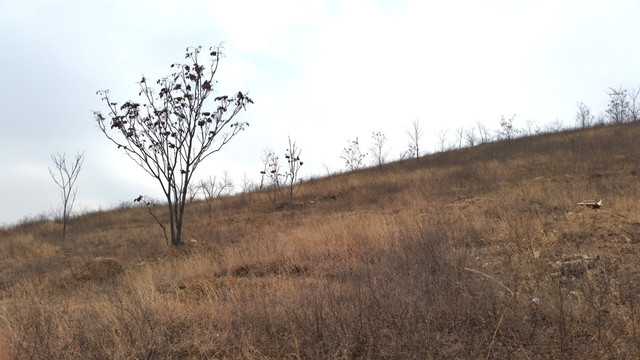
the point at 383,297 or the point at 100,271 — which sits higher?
the point at 383,297

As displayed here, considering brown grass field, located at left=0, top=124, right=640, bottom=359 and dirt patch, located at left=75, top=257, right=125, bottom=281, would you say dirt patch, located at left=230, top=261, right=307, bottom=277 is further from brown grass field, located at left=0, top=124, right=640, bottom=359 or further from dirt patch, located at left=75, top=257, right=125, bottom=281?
dirt patch, located at left=75, top=257, right=125, bottom=281

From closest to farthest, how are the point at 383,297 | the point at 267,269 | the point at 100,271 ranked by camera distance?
the point at 383,297
the point at 267,269
the point at 100,271

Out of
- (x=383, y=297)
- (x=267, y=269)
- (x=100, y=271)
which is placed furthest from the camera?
(x=100, y=271)

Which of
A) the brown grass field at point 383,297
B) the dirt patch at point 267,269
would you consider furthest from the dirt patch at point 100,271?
the dirt patch at point 267,269

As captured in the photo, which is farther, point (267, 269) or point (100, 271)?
point (100, 271)

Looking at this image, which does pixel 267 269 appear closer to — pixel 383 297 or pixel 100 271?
pixel 383 297

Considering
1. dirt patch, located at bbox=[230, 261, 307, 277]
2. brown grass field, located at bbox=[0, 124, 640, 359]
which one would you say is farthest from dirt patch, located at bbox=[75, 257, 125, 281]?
dirt patch, located at bbox=[230, 261, 307, 277]

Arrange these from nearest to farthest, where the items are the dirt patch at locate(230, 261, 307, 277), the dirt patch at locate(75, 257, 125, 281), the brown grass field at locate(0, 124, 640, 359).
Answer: the brown grass field at locate(0, 124, 640, 359)
the dirt patch at locate(230, 261, 307, 277)
the dirt patch at locate(75, 257, 125, 281)

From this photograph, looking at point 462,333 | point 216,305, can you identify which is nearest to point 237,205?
→ point 216,305

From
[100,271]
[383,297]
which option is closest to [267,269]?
[383,297]

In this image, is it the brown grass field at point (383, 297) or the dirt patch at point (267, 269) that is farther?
the dirt patch at point (267, 269)

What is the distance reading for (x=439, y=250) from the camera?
445 centimetres

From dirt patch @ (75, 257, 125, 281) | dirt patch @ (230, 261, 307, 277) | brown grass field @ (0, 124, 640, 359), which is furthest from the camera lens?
dirt patch @ (75, 257, 125, 281)

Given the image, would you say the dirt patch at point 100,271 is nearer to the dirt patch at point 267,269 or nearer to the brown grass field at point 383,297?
the brown grass field at point 383,297
